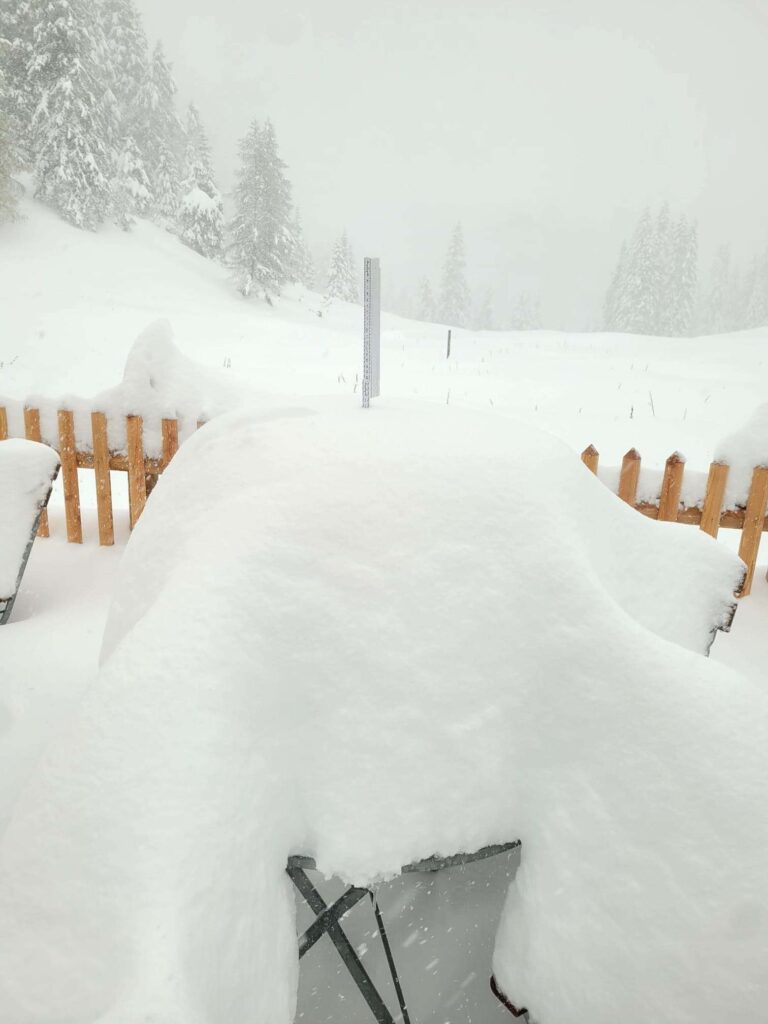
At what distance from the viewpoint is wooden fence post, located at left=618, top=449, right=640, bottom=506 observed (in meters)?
3.63

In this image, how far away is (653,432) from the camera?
9.27 m

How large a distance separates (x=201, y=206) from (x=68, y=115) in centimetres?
616

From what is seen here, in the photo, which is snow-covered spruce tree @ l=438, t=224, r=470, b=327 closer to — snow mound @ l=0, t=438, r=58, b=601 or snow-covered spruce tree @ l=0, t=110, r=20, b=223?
snow-covered spruce tree @ l=0, t=110, r=20, b=223

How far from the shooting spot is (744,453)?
3557 mm

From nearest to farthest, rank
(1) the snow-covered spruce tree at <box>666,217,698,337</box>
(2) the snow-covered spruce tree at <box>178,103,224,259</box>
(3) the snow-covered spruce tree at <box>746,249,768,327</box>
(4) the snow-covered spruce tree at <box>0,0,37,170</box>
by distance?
(4) the snow-covered spruce tree at <box>0,0,37,170</box>, (2) the snow-covered spruce tree at <box>178,103,224,259</box>, (1) the snow-covered spruce tree at <box>666,217,698,337</box>, (3) the snow-covered spruce tree at <box>746,249,768,327</box>

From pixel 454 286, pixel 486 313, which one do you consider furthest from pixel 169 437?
pixel 486 313

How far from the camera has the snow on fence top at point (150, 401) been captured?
4016 mm

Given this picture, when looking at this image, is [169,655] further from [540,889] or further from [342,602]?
[540,889]

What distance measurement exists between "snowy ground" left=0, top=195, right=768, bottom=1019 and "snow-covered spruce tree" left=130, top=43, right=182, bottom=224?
3.51m

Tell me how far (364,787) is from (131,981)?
0.46 meters

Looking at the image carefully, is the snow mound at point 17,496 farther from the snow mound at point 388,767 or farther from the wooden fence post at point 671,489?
the wooden fence post at point 671,489

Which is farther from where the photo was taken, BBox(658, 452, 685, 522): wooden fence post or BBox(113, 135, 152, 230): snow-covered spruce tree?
BBox(113, 135, 152, 230): snow-covered spruce tree

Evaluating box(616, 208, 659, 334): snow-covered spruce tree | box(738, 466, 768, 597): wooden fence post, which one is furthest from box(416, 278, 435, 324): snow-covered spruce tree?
box(738, 466, 768, 597): wooden fence post

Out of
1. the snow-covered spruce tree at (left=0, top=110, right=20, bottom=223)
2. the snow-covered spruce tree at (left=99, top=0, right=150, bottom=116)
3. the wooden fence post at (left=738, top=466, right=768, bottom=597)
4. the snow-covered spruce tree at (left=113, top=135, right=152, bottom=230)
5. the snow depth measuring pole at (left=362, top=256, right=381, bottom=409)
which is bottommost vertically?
the wooden fence post at (left=738, top=466, right=768, bottom=597)
